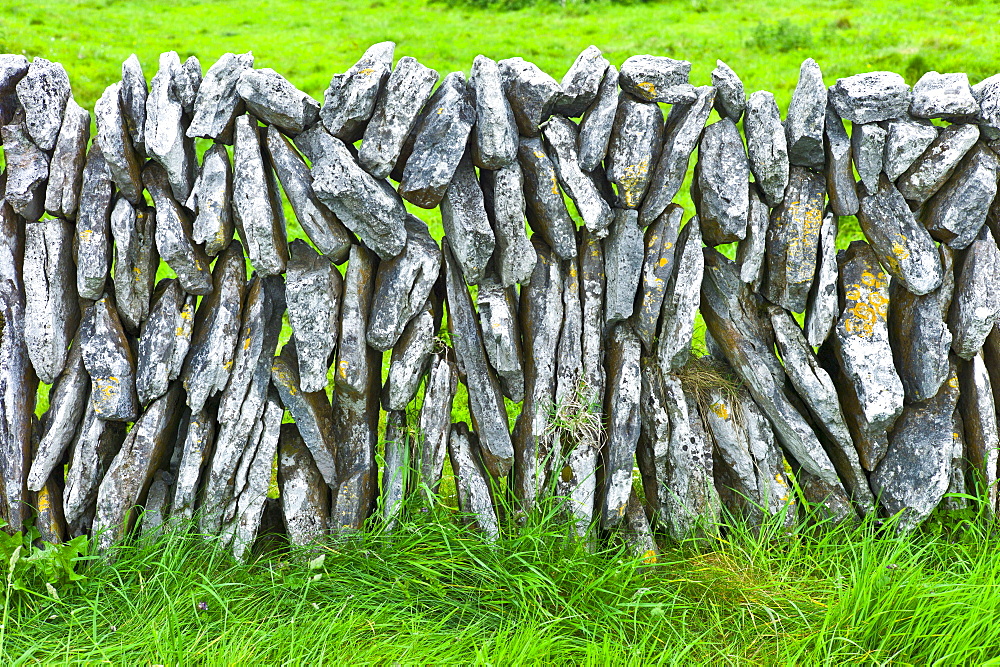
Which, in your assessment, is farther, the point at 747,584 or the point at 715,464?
the point at 715,464

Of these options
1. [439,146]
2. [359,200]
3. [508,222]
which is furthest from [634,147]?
[359,200]

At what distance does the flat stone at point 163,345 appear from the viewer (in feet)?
11.8

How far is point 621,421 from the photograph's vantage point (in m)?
3.87

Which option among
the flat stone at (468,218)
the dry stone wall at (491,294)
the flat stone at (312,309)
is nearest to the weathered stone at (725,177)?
the dry stone wall at (491,294)

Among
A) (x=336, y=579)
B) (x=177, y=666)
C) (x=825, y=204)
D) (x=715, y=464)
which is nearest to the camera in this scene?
(x=177, y=666)

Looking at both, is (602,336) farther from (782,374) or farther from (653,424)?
(782,374)

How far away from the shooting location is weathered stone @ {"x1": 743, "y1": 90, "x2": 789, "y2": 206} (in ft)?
11.8

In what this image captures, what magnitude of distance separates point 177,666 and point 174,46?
12991mm

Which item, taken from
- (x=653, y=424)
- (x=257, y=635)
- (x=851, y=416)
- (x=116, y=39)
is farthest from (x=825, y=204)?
(x=116, y=39)

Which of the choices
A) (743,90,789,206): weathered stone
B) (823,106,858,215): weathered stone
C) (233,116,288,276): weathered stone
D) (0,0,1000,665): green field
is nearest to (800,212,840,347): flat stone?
(823,106,858,215): weathered stone

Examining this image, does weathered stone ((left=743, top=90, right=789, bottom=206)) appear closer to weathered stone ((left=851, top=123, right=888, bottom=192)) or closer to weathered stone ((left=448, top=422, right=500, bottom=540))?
weathered stone ((left=851, top=123, right=888, bottom=192))

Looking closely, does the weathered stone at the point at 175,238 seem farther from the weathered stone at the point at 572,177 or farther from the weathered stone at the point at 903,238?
the weathered stone at the point at 903,238

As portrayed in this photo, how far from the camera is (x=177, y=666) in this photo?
307 cm

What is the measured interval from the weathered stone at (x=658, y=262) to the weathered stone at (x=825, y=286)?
73cm
